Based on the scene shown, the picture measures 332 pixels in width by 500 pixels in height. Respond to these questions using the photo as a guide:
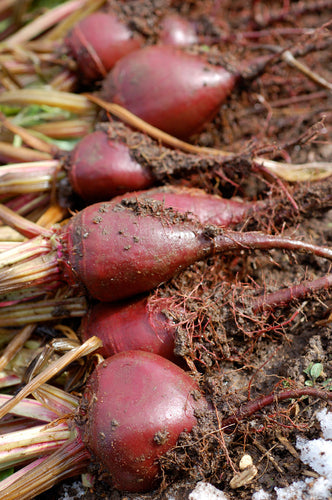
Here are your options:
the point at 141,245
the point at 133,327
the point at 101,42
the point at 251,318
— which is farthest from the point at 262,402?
the point at 101,42

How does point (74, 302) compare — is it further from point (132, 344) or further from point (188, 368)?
point (188, 368)

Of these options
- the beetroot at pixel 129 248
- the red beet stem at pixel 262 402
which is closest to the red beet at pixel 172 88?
the beetroot at pixel 129 248

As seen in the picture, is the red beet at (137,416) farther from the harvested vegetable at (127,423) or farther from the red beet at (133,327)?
the red beet at (133,327)

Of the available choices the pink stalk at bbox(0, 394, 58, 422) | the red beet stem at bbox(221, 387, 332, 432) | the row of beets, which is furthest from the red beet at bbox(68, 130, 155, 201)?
the red beet stem at bbox(221, 387, 332, 432)

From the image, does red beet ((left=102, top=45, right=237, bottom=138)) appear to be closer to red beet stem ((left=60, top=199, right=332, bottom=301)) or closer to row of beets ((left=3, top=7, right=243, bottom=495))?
row of beets ((left=3, top=7, right=243, bottom=495))

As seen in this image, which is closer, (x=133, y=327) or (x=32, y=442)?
(x=32, y=442)

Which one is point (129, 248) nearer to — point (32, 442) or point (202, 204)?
point (202, 204)
